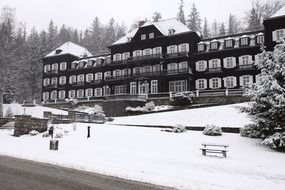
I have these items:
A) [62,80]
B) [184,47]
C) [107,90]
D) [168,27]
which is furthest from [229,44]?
[62,80]

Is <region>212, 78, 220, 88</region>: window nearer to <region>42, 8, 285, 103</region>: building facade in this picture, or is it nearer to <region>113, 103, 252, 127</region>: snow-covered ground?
<region>42, 8, 285, 103</region>: building facade

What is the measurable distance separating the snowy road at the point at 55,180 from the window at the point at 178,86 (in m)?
33.9

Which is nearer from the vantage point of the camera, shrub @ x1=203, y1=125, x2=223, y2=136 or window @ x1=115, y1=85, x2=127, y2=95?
shrub @ x1=203, y1=125, x2=223, y2=136

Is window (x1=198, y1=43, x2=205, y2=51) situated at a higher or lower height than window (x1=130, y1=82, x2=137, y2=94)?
higher

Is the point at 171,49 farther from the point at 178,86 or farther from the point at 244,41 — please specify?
the point at 244,41

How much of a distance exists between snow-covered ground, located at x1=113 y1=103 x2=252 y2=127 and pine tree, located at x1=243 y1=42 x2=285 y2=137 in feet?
17.9

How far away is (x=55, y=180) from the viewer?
8977mm

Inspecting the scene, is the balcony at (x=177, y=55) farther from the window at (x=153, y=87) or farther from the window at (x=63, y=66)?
the window at (x=63, y=66)

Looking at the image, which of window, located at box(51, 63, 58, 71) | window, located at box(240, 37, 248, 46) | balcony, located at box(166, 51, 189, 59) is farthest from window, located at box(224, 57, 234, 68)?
window, located at box(51, 63, 58, 71)

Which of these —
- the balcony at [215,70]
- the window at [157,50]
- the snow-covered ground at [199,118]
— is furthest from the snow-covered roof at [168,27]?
the snow-covered ground at [199,118]

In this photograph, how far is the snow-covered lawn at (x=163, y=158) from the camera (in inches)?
382

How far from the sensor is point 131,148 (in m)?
15.8

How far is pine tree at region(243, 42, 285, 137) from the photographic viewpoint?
52.8ft

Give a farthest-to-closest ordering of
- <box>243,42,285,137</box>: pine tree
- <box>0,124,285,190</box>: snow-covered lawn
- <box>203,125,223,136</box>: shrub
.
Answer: <box>203,125,223,136</box>: shrub → <box>243,42,285,137</box>: pine tree → <box>0,124,285,190</box>: snow-covered lawn
